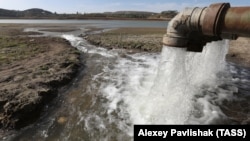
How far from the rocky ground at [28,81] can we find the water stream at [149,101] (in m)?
0.50

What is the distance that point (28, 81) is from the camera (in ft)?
35.7

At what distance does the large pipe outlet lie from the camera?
17.4 ft

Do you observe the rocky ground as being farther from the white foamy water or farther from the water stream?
the white foamy water

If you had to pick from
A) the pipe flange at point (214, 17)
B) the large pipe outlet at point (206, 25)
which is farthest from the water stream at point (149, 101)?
the pipe flange at point (214, 17)

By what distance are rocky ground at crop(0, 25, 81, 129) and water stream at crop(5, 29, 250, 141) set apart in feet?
1.65

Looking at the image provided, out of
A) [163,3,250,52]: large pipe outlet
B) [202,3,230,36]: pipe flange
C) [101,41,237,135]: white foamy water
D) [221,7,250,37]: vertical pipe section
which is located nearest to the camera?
[221,7,250,37]: vertical pipe section

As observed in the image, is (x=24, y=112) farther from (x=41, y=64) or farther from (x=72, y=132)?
(x=41, y=64)

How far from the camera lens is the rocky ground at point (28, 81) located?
8.06m

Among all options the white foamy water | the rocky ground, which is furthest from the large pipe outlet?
the rocky ground

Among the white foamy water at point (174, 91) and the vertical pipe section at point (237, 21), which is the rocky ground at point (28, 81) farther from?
the vertical pipe section at point (237, 21)

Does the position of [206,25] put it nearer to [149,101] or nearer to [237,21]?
[237,21]

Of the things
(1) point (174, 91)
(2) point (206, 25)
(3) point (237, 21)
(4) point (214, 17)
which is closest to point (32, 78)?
(1) point (174, 91)

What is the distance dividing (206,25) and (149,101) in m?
4.09

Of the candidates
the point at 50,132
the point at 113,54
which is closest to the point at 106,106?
the point at 50,132
